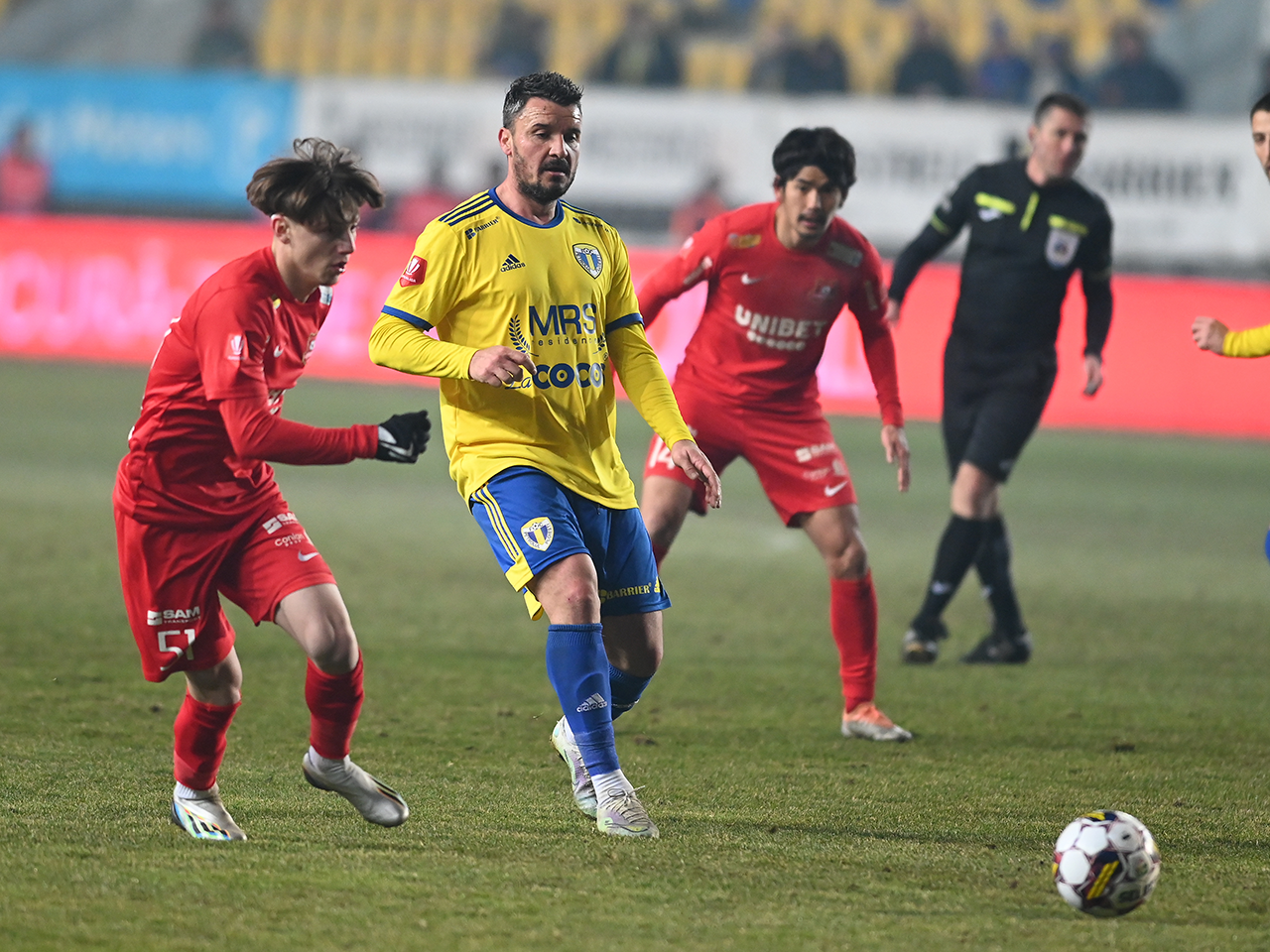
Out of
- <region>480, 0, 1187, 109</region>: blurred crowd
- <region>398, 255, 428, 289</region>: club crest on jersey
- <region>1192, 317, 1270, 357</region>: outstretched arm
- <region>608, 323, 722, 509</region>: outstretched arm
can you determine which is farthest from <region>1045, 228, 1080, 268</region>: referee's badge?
<region>480, 0, 1187, 109</region>: blurred crowd

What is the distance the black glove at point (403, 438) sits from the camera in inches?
150

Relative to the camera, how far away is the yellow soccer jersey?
4.38m

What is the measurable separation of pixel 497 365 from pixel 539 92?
0.82 meters

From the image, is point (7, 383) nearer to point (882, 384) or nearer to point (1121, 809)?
point (882, 384)

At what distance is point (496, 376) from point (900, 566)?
5807mm

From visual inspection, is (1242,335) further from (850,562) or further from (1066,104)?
(1066,104)

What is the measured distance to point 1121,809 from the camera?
184 inches

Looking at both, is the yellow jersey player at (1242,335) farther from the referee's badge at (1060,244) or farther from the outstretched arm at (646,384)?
the referee's badge at (1060,244)

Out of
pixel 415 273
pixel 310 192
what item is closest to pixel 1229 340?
pixel 415 273

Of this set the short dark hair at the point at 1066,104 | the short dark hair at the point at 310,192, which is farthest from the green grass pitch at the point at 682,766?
the short dark hair at the point at 1066,104

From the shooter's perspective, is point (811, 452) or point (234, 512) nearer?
point (234, 512)

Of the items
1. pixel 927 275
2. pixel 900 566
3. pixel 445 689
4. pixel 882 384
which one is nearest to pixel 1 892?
pixel 445 689

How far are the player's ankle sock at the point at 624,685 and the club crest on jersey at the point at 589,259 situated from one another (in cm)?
109

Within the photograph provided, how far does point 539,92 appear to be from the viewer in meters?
4.37
